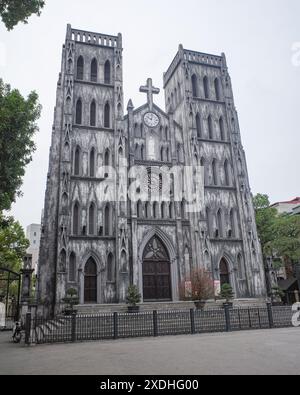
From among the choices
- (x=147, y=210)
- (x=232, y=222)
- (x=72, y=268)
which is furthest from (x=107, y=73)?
(x=72, y=268)

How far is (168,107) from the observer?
3444 centimetres

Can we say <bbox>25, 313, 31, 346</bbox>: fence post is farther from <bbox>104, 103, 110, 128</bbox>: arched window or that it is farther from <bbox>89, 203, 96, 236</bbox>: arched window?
<bbox>104, 103, 110, 128</bbox>: arched window

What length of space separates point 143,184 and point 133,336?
14527mm

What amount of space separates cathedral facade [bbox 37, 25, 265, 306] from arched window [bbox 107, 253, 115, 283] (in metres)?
0.07

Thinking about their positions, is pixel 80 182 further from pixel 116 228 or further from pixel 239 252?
pixel 239 252

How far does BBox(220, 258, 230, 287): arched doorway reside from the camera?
1039 inches

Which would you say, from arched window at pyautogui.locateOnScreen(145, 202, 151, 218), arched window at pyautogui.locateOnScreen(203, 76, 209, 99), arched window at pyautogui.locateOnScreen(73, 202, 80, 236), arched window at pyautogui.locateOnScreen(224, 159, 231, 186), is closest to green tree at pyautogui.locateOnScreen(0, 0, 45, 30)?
arched window at pyautogui.locateOnScreen(73, 202, 80, 236)

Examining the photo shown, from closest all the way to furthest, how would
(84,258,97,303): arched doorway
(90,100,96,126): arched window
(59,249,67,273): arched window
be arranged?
(59,249,67,273): arched window < (84,258,97,303): arched doorway < (90,100,96,126): arched window

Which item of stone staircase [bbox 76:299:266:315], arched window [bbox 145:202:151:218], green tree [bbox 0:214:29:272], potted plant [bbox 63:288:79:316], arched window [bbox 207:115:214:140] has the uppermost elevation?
arched window [bbox 207:115:214:140]

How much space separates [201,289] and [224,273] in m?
5.55

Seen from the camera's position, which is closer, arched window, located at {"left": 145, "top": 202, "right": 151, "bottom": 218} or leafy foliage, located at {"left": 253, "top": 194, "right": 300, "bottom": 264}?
arched window, located at {"left": 145, "top": 202, "right": 151, "bottom": 218}

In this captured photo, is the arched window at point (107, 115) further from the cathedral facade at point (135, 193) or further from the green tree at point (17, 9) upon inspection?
the green tree at point (17, 9)

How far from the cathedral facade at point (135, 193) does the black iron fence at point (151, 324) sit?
8.13m

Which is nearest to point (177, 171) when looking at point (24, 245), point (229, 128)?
point (229, 128)
